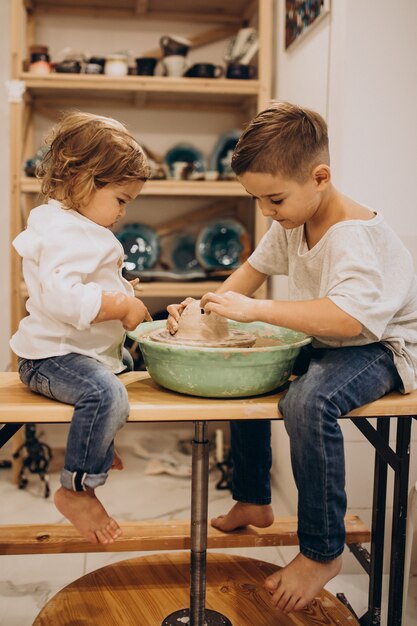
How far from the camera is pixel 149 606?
1679 millimetres

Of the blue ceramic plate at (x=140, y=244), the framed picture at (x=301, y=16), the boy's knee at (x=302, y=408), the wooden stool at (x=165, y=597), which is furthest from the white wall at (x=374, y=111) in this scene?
the blue ceramic plate at (x=140, y=244)

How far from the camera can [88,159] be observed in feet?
4.65

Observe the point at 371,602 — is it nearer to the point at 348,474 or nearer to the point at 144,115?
the point at 348,474

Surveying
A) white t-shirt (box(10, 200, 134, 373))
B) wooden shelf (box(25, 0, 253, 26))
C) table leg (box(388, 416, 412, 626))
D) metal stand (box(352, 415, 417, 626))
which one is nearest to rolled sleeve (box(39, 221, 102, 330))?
white t-shirt (box(10, 200, 134, 373))

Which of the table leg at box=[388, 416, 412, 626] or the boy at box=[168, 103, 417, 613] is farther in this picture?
the table leg at box=[388, 416, 412, 626]

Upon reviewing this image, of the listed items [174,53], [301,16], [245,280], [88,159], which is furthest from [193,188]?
[88,159]

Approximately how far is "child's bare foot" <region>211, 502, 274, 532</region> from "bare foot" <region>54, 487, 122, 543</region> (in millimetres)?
462

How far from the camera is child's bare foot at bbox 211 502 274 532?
1714 mm

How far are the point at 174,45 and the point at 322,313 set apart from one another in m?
2.01

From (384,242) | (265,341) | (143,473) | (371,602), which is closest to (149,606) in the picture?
(371,602)

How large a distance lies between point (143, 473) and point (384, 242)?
191 centimetres

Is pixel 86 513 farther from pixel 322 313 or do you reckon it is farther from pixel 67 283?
pixel 322 313

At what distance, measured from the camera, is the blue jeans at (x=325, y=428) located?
129cm

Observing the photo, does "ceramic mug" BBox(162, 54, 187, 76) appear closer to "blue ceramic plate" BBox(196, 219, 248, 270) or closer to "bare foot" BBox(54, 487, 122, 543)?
"blue ceramic plate" BBox(196, 219, 248, 270)
